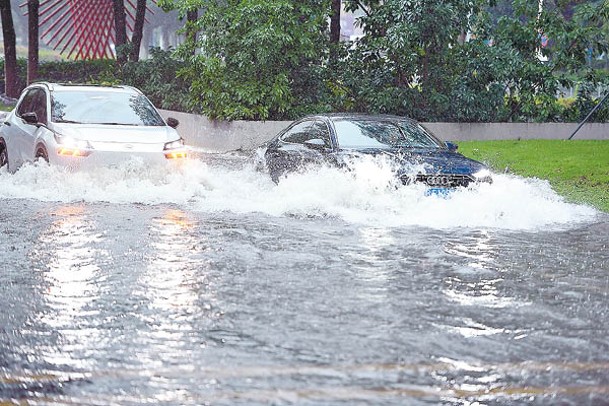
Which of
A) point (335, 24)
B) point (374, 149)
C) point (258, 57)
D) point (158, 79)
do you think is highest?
point (335, 24)

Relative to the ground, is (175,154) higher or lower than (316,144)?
lower

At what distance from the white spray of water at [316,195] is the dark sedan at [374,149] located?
0.15 meters

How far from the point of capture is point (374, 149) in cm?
1418

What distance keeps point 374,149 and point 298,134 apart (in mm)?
1823

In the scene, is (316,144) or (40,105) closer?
(316,144)

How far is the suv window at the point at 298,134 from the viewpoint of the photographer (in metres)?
15.4

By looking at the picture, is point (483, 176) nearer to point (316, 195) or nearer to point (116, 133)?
point (316, 195)

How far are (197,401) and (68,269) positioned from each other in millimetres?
4190

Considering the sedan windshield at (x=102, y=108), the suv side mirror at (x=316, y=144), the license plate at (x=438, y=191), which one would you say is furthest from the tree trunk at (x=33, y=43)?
the license plate at (x=438, y=191)

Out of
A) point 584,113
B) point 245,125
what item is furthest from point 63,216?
point 584,113

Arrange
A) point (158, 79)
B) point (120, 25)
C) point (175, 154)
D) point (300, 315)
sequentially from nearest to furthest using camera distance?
point (300, 315) < point (175, 154) < point (158, 79) < point (120, 25)

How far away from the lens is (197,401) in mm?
5617

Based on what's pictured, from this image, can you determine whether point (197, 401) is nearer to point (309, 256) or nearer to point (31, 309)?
point (31, 309)

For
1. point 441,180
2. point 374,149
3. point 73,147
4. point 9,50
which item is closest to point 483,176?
point 441,180
